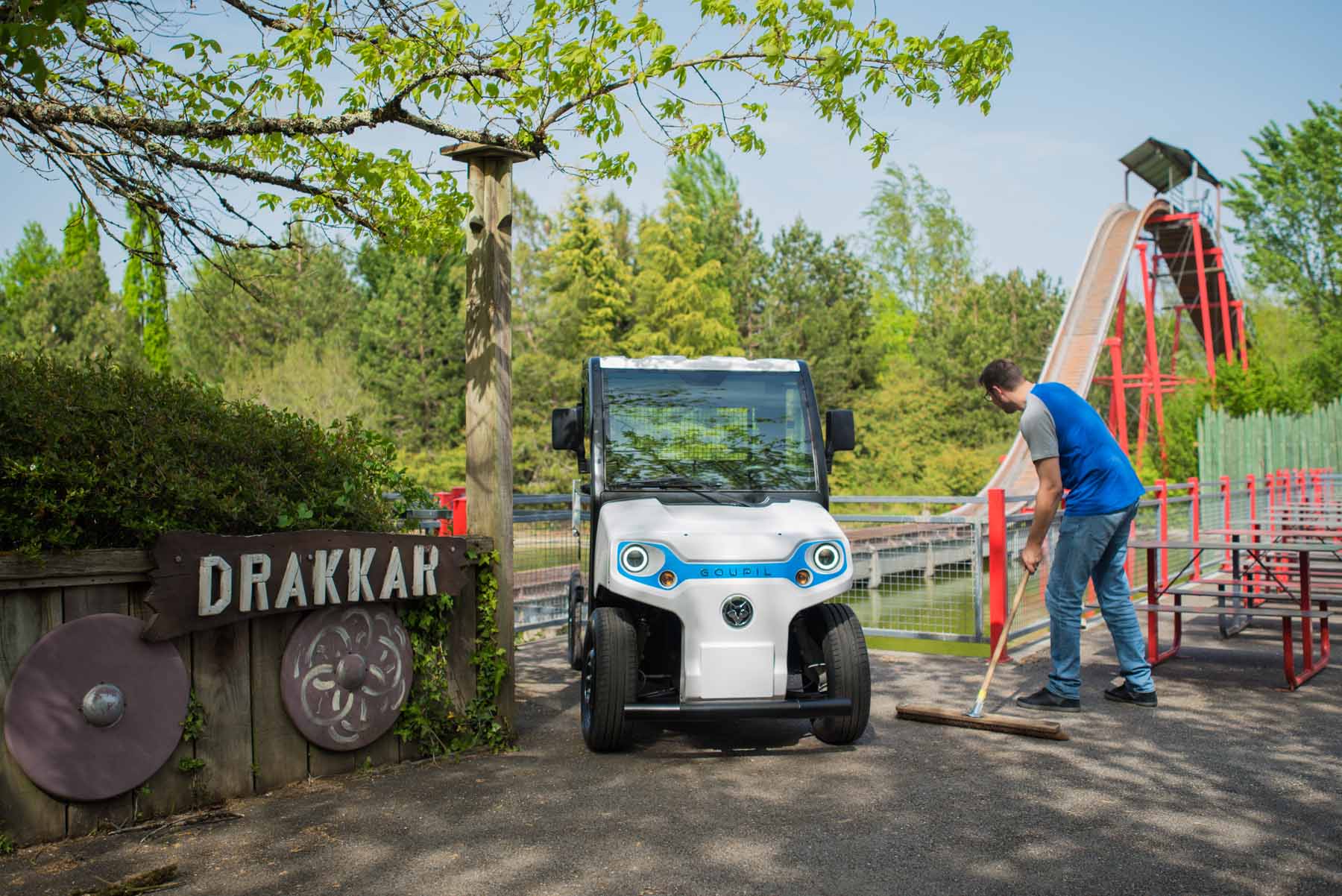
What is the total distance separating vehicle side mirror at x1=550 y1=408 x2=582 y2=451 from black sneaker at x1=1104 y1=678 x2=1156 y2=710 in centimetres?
388

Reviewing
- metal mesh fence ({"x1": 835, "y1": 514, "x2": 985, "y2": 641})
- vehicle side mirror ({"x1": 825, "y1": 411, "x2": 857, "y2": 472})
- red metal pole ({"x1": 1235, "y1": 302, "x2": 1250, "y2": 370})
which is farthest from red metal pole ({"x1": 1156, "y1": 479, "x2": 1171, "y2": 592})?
red metal pole ({"x1": 1235, "y1": 302, "x2": 1250, "y2": 370})

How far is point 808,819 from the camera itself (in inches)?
209

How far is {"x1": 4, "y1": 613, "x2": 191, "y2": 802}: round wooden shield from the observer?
4.75 metres

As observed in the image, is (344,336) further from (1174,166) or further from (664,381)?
(664,381)

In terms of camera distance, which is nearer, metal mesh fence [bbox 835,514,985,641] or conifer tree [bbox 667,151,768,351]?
metal mesh fence [bbox 835,514,985,641]

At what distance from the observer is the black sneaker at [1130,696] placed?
7609mm

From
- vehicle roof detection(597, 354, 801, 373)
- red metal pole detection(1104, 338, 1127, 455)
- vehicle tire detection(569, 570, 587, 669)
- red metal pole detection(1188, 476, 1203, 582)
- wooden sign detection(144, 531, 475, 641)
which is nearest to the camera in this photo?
wooden sign detection(144, 531, 475, 641)

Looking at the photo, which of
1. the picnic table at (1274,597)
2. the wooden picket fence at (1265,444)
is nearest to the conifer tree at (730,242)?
the wooden picket fence at (1265,444)

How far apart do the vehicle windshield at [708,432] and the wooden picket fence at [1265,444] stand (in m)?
11.4

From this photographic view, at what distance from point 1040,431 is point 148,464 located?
5.09m

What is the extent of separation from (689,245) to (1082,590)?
3610 centimetres

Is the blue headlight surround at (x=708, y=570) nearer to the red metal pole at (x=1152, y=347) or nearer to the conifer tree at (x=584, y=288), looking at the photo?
the red metal pole at (x=1152, y=347)

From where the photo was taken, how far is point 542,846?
16.1ft

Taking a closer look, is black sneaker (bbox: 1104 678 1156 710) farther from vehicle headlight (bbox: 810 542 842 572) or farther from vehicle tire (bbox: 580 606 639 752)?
vehicle tire (bbox: 580 606 639 752)
